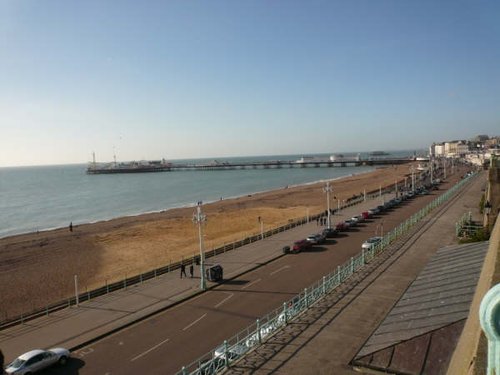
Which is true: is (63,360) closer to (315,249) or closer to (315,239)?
(315,249)

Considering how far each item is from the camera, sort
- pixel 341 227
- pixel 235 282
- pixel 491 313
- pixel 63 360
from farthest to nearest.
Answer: pixel 341 227 < pixel 235 282 < pixel 63 360 < pixel 491 313

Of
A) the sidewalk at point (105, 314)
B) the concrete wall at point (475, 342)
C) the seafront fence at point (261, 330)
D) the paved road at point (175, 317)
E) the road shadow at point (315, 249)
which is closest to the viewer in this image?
the concrete wall at point (475, 342)

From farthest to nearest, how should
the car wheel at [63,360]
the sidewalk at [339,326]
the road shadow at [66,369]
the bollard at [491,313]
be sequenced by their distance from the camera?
1. the car wheel at [63,360]
2. the road shadow at [66,369]
3. the sidewalk at [339,326]
4. the bollard at [491,313]

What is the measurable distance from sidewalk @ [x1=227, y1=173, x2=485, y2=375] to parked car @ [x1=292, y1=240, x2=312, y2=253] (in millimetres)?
9852

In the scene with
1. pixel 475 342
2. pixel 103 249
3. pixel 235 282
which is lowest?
pixel 103 249

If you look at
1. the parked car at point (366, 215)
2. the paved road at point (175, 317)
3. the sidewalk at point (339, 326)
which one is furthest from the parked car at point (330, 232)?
the sidewalk at point (339, 326)

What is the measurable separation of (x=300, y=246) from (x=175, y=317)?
644 inches

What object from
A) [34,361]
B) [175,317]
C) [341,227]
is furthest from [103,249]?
[34,361]

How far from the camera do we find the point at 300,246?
35.1 m

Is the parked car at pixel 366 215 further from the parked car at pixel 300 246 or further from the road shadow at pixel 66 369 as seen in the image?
the road shadow at pixel 66 369

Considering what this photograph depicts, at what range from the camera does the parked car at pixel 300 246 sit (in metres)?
34.7

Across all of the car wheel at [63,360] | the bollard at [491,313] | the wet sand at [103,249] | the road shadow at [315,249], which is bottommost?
the wet sand at [103,249]

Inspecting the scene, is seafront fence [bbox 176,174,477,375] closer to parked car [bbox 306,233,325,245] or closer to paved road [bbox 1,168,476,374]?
paved road [bbox 1,168,476,374]

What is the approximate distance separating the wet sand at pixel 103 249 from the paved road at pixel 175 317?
8107 mm
